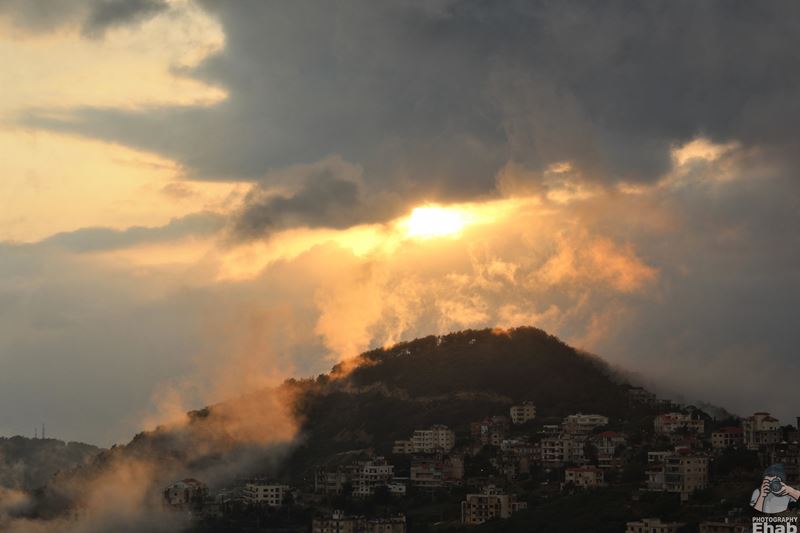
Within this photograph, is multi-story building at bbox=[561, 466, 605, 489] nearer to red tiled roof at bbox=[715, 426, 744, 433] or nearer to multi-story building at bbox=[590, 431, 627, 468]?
multi-story building at bbox=[590, 431, 627, 468]

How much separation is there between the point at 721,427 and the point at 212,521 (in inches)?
2244

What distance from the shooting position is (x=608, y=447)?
17662cm

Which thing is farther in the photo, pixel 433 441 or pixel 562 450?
pixel 433 441

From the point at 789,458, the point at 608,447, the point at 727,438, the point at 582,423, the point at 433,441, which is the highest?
the point at 582,423

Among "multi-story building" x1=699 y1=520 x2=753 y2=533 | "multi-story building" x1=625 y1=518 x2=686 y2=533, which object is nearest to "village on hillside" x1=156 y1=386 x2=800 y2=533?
"multi-story building" x1=625 y1=518 x2=686 y2=533

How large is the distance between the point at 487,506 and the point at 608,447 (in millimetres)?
22615

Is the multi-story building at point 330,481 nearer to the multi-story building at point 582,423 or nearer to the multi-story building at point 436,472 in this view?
the multi-story building at point 436,472

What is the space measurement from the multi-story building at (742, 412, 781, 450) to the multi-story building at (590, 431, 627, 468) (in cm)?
1330

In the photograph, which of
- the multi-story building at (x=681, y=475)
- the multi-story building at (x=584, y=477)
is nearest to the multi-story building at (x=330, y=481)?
the multi-story building at (x=584, y=477)

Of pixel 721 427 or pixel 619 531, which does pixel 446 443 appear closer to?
pixel 721 427

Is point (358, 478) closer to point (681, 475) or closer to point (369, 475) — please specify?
point (369, 475)

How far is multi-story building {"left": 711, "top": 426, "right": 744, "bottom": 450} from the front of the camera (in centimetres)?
17050

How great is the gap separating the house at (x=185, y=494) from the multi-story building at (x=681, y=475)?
187 ft

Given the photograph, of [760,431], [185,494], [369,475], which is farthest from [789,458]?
[185,494]
